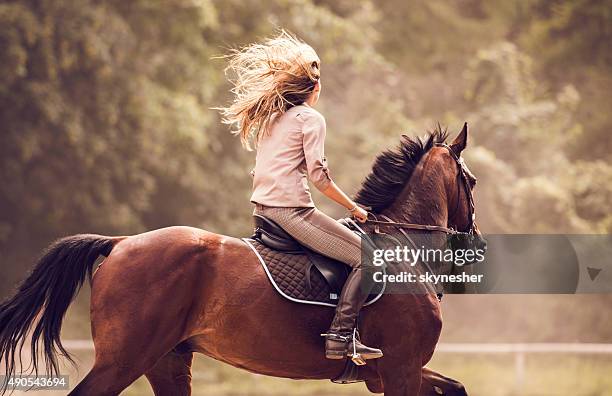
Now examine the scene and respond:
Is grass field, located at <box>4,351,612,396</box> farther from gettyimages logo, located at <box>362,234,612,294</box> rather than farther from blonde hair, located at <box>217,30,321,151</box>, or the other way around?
blonde hair, located at <box>217,30,321,151</box>

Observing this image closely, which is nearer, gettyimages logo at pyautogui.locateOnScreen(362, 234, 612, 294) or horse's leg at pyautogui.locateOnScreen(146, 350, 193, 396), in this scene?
gettyimages logo at pyautogui.locateOnScreen(362, 234, 612, 294)

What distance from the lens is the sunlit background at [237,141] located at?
1436cm

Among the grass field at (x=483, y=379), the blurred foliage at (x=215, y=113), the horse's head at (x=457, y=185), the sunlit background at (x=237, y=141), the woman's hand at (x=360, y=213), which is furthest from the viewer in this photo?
the blurred foliage at (x=215, y=113)

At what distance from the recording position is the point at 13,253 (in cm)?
1600

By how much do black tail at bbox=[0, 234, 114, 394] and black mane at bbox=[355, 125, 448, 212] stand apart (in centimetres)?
187

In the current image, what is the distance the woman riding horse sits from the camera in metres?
5.91

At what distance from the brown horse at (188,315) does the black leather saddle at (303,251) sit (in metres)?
0.17

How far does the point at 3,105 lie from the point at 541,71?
12.0 m

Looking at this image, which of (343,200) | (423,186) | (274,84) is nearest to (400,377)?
(343,200)

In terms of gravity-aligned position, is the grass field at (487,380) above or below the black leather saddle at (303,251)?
below

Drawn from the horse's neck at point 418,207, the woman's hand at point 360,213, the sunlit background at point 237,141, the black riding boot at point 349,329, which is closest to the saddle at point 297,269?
the black riding boot at point 349,329

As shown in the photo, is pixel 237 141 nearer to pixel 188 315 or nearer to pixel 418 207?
pixel 418 207

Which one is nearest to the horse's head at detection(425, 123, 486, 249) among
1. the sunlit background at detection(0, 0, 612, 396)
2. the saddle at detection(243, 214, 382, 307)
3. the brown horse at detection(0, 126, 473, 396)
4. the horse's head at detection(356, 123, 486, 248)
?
the horse's head at detection(356, 123, 486, 248)

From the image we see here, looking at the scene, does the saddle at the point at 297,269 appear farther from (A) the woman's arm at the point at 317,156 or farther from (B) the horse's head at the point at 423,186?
(B) the horse's head at the point at 423,186
